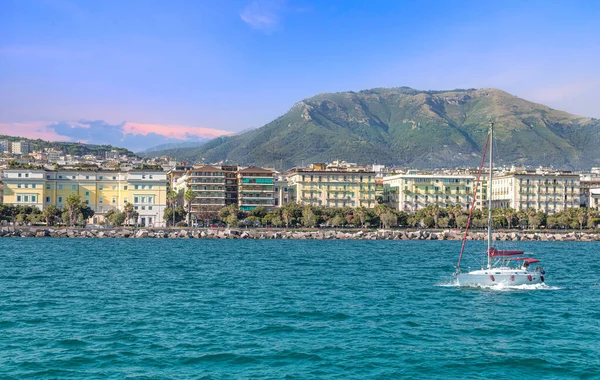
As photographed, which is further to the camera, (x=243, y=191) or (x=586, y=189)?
(x=586, y=189)

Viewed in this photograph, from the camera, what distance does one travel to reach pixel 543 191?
140750 mm

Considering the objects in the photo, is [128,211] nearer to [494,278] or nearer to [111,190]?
[111,190]

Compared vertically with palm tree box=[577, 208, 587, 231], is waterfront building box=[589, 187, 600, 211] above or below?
above

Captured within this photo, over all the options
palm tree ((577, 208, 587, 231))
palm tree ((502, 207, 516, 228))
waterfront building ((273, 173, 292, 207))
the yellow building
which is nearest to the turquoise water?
the yellow building

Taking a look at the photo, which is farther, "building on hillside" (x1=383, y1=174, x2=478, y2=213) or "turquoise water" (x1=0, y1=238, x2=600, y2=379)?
"building on hillside" (x1=383, y1=174, x2=478, y2=213)

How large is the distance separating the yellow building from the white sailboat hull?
8823 centimetres

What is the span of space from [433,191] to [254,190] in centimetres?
3523

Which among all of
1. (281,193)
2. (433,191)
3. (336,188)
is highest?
(336,188)

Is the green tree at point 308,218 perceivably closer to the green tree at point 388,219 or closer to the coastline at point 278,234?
the coastline at point 278,234

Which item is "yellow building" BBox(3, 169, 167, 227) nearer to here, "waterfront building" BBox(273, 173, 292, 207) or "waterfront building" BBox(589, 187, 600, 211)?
"waterfront building" BBox(273, 173, 292, 207)

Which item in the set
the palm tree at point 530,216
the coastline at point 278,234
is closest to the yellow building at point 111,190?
the coastline at point 278,234

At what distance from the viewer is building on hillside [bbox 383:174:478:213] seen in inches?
5517

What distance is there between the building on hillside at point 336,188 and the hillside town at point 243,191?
19 cm

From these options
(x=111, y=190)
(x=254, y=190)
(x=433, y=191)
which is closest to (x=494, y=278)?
(x=111, y=190)
